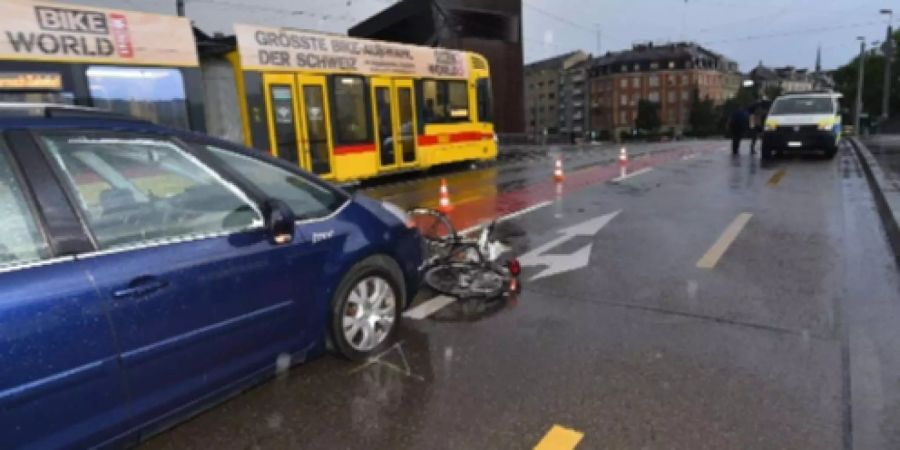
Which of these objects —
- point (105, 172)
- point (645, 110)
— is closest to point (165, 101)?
point (105, 172)

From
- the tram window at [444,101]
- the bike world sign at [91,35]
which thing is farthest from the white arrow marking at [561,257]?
the tram window at [444,101]

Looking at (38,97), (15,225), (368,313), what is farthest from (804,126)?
(15,225)

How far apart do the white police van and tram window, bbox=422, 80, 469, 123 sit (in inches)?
344

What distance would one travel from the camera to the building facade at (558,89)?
433ft

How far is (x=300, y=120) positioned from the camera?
497 inches

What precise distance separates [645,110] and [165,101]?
108522 mm

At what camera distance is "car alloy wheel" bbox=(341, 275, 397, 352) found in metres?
3.88

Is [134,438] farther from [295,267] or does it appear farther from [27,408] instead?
[295,267]

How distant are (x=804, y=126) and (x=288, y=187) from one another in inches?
674

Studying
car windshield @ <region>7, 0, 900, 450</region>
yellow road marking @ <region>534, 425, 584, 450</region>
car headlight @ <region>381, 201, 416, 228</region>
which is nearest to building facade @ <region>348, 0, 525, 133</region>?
car windshield @ <region>7, 0, 900, 450</region>

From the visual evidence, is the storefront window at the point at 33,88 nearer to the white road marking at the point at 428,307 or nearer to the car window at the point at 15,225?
the white road marking at the point at 428,307

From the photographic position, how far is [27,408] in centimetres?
227

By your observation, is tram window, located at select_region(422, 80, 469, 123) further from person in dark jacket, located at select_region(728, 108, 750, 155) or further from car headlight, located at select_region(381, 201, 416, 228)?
car headlight, located at select_region(381, 201, 416, 228)

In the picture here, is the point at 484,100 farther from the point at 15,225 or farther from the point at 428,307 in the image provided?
the point at 15,225
